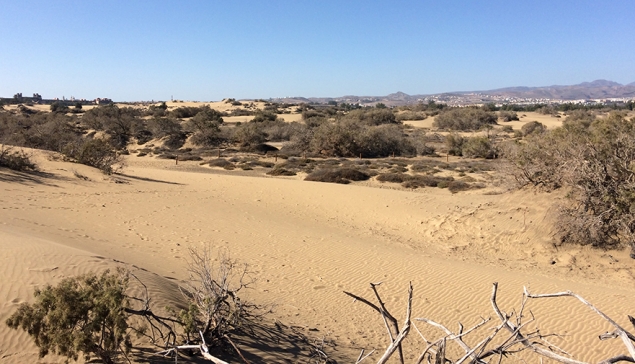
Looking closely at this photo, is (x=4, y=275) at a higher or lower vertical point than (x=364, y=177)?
higher

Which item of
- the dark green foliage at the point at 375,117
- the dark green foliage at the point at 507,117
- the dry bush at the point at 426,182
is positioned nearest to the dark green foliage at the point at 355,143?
the dry bush at the point at 426,182

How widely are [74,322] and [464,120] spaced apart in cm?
5784

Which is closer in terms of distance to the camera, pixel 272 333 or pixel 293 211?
pixel 272 333

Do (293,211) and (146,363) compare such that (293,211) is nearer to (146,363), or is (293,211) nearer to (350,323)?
(350,323)

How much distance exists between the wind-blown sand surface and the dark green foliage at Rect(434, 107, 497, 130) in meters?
40.1

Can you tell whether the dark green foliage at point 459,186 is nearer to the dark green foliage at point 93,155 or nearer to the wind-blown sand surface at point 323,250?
the wind-blown sand surface at point 323,250

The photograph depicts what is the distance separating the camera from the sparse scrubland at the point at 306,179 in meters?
4.57

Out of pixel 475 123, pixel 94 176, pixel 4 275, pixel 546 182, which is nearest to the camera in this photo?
pixel 4 275

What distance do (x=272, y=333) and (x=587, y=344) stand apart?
5342 millimetres

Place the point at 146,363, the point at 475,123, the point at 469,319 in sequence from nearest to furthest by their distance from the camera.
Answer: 1. the point at 146,363
2. the point at 469,319
3. the point at 475,123

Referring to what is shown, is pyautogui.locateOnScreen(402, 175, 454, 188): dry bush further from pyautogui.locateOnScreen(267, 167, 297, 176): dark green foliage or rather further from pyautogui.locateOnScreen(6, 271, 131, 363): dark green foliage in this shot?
pyautogui.locateOnScreen(6, 271, 131, 363): dark green foliage

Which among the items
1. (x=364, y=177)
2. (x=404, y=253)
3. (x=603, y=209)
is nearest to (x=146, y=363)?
(x=404, y=253)

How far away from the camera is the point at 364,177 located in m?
27.0

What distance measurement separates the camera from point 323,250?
1233 centimetres
